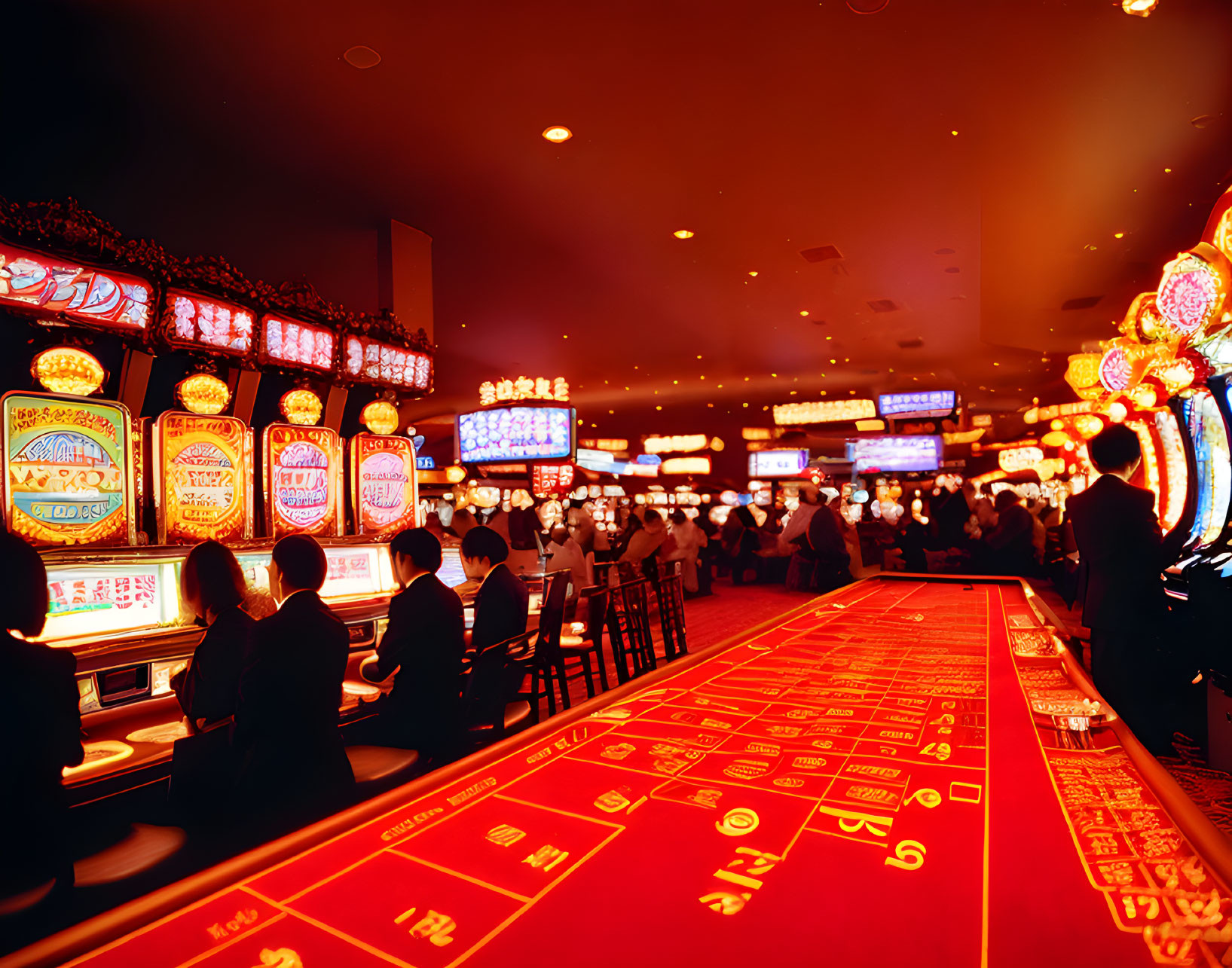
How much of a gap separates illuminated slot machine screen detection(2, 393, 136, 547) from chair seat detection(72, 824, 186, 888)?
47.7 inches

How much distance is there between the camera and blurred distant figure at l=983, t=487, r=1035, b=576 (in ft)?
26.8

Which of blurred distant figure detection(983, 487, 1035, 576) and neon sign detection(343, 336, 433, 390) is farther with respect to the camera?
blurred distant figure detection(983, 487, 1035, 576)

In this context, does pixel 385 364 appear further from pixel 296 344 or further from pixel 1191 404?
pixel 1191 404

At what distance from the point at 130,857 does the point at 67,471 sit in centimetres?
154

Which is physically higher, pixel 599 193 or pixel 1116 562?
pixel 599 193

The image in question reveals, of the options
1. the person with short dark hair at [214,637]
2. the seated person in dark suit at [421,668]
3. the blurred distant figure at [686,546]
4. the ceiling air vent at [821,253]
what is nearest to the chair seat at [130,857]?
the person with short dark hair at [214,637]

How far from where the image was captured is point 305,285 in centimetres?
386

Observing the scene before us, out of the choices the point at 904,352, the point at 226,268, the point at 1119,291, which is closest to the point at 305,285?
the point at 226,268

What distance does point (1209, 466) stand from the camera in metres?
3.69

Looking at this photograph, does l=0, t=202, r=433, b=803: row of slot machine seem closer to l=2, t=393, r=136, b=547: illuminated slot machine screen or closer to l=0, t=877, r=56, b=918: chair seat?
l=2, t=393, r=136, b=547: illuminated slot machine screen

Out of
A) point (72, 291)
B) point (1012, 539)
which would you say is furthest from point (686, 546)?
point (72, 291)

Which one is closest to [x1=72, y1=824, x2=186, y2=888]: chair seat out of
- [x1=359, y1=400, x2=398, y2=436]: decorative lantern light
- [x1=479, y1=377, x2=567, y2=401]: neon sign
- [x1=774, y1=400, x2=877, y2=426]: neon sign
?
[x1=359, y1=400, x2=398, y2=436]: decorative lantern light

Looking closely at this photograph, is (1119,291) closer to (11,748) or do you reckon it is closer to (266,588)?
(266,588)

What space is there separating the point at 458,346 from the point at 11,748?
7521mm
